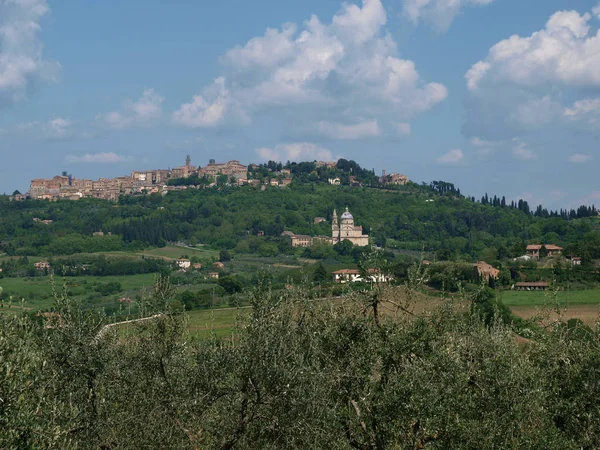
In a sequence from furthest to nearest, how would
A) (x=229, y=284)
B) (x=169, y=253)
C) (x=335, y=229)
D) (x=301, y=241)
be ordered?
(x=335, y=229) < (x=301, y=241) < (x=169, y=253) < (x=229, y=284)

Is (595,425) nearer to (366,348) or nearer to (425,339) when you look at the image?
(425,339)

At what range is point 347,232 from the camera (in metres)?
152

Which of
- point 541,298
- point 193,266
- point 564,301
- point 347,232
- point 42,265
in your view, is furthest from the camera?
point 347,232

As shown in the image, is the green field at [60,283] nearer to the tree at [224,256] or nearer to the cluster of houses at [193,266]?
the cluster of houses at [193,266]

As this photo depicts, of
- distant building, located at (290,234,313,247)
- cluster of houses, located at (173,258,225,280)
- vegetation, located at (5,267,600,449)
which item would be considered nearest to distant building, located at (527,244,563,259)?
cluster of houses, located at (173,258,225,280)

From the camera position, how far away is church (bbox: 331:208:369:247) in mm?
146750

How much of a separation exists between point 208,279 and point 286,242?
47.8 metres

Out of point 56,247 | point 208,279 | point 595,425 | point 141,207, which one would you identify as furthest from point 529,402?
point 141,207

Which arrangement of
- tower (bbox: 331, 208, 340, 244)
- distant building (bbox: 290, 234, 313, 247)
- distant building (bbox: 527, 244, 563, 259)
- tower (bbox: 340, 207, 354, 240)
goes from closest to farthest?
1. distant building (bbox: 527, 244, 563, 259)
2. distant building (bbox: 290, 234, 313, 247)
3. tower (bbox: 340, 207, 354, 240)
4. tower (bbox: 331, 208, 340, 244)

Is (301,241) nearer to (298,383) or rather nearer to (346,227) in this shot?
(346,227)

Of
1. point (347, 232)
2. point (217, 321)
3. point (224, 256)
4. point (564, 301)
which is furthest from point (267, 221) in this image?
point (564, 301)

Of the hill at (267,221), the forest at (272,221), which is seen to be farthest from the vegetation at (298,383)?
the hill at (267,221)

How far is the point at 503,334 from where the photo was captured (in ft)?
54.4

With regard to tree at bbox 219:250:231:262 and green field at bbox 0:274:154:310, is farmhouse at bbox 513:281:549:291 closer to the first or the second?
green field at bbox 0:274:154:310
